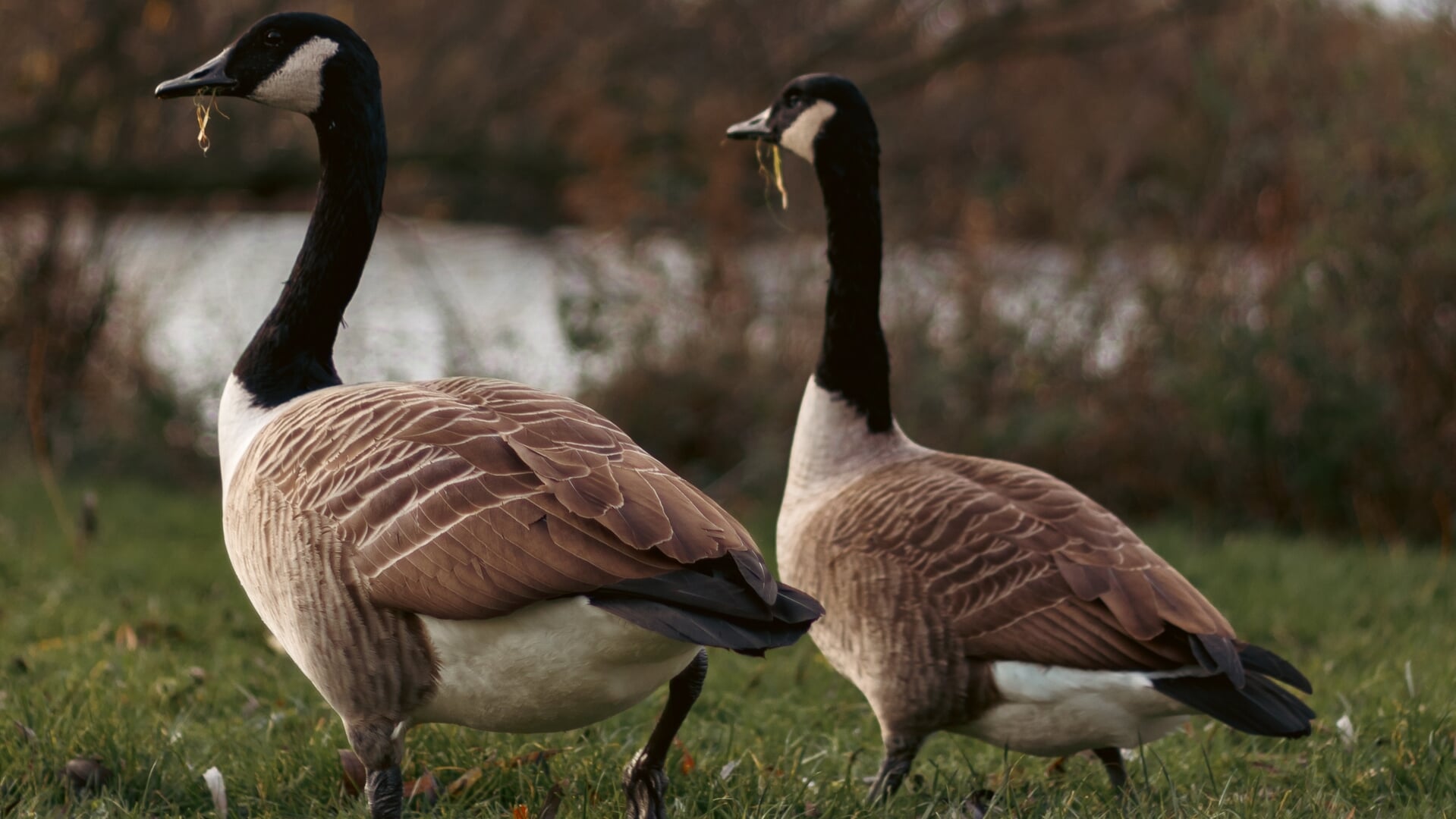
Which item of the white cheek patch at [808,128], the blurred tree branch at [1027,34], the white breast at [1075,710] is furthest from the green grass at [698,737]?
the blurred tree branch at [1027,34]

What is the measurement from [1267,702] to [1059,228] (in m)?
7.18

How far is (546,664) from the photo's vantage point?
3.08 m

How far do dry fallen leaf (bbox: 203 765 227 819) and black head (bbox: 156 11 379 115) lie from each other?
199 cm

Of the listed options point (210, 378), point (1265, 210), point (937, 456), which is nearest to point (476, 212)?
point (210, 378)

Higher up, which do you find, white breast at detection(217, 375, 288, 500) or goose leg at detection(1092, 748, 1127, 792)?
white breast at detection(217, 375, 288, 500)

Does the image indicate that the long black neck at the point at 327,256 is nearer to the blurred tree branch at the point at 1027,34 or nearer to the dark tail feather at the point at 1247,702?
the dark tail feather at the point at 1247,702

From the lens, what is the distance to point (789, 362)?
9.78 metres

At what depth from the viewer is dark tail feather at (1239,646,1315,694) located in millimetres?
3695

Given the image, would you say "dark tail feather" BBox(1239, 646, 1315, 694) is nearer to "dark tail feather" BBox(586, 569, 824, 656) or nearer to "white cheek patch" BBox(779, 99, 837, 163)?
"dark tail feather" BBox(586, 569, 824, 656)

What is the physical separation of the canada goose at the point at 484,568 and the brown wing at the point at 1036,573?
3.11ft

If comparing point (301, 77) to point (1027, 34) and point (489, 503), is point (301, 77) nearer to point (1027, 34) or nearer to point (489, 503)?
point (489, 503)

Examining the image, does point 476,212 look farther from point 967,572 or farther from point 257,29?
point 967,572

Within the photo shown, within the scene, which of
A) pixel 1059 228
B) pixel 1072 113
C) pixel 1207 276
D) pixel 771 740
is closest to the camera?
pixel 771 740

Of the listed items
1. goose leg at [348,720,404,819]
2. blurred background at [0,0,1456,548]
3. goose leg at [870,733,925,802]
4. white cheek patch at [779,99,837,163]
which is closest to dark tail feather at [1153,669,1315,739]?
goose leg at [870,733,925,802]
